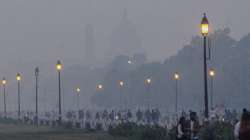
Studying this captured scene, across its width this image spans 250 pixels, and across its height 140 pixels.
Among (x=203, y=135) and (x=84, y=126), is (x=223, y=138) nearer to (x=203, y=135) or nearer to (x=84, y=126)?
(x=203, y=135)

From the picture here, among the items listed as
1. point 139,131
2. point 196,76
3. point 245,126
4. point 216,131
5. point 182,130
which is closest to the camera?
point 245,126

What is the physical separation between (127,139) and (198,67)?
448 ft

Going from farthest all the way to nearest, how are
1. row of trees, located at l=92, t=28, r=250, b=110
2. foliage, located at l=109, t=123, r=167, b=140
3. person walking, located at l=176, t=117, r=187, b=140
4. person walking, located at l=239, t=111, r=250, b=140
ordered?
row of trees, located at l=92, t=28, r=250, b=110 → foliage, located at l=109, t=123, r=167, b=140 → person walking, located at l=176, t=117, r=187, b=140 → person walking, located at l=239, t=111, r=250, b=140

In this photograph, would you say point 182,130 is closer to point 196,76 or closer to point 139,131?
point 139,131

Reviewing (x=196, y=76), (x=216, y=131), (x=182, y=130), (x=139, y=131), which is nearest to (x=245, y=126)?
(x=182, y=130)

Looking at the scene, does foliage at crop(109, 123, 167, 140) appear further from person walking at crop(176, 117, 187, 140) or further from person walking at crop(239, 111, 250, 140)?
person walking at crop(239, 111, 250, 140)

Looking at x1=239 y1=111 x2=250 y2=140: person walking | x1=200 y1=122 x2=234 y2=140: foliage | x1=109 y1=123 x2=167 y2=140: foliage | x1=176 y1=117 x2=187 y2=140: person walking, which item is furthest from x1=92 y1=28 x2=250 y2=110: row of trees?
x1=239 y1=111 x2=250 y2=140: person walking

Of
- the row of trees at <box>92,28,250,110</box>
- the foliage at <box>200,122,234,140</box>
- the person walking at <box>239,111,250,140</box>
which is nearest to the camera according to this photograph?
the person walking at <box>239,111,250,140</box>

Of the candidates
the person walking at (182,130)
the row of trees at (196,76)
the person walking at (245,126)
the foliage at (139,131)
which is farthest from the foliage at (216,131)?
the row of trees at (196,76)

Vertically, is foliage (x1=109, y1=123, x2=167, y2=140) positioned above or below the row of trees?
below

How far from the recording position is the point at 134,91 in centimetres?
18938

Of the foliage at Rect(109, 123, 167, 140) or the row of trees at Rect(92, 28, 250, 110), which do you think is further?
the row of trees at Rect(92, 28, 250, 110)

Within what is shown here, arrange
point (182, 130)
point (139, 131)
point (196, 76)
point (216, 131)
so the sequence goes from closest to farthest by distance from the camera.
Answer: point (182, 130)
point (216, 131)
point (139, 131)
point (196, 76)

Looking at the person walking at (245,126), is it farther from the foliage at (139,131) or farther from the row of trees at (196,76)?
the row of trees at (196,76)
